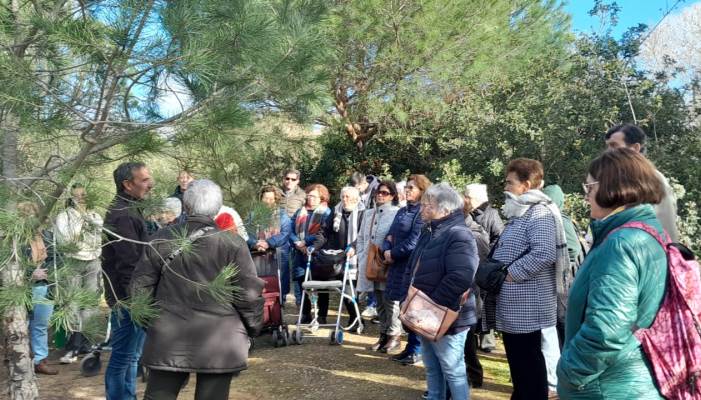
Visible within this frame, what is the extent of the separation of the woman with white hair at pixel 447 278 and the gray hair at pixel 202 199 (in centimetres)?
141

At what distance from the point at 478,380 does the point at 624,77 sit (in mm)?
4463

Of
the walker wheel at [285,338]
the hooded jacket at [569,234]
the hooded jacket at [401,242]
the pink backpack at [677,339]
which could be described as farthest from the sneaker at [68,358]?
the pink backpack at [677,339]

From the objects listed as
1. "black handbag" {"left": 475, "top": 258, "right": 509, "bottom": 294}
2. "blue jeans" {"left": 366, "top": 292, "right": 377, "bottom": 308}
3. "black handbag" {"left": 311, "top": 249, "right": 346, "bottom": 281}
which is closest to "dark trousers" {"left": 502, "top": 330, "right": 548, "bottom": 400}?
"black handbag" {"left": 475, "top": 258, "right": 509, "bottom": 294}

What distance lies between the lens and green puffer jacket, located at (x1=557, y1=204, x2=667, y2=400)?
7.15 feet

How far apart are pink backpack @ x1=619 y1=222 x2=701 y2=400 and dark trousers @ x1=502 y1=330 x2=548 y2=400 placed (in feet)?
5.48

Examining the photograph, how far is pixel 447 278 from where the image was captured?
4.02 meters

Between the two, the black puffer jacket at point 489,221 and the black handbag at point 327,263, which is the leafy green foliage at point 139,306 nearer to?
the black puffer jacket at point 489,221

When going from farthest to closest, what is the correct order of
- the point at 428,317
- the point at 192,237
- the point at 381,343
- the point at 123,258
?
the point at 381,343 < the point at 123,258 < the point at 428,317 < the point at 192,237

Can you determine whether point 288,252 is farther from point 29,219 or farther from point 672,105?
point 29,219

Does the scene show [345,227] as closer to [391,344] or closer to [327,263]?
[327,263]

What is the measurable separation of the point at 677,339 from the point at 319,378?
396 centimetres

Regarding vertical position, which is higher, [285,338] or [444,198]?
[444,198]

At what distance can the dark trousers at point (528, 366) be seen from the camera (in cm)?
381

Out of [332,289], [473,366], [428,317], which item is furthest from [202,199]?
[332,289]
